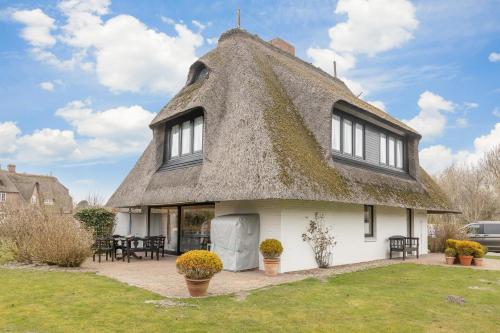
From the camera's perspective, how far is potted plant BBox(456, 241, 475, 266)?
626 inches

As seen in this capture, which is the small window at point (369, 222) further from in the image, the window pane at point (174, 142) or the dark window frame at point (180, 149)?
the window pane at point (174, 142)

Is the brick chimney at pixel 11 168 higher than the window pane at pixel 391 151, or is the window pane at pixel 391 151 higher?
the brick chimney at pixel 11 168

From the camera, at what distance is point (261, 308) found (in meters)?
7.95

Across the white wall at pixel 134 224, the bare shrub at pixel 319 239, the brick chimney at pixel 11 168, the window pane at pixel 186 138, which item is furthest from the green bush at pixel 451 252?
the brick chimney at pixel 11 168

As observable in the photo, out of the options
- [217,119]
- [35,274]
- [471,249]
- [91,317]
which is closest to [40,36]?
[217,119]

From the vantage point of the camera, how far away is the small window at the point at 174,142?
1722 cm

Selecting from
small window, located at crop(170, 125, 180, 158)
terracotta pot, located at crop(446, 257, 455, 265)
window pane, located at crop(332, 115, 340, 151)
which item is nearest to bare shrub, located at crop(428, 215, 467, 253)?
terracotta pot, located at crop(446, 257, 455, 265)

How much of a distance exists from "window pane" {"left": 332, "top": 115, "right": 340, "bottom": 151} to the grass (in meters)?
5.82

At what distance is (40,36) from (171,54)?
4.00m

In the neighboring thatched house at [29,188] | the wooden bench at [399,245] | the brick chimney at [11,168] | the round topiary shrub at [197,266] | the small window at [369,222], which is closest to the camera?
the round topiary shrub at [197,266]

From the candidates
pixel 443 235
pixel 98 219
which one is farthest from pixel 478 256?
pixel 98 219

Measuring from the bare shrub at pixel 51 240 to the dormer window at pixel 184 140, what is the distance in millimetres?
4579

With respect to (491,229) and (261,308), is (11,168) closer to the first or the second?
(491,229)

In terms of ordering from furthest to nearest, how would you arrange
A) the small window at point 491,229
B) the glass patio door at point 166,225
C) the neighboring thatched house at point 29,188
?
the neighboring thatched house at point 29,188, the small window at point 491,229, the glass patio door at point 166,225
